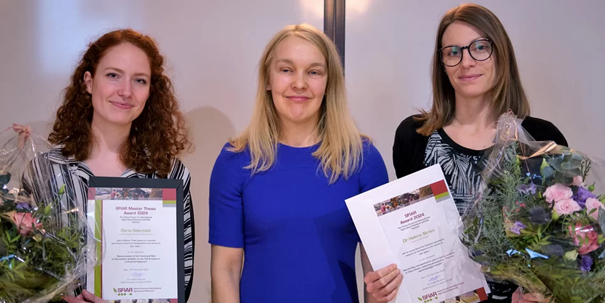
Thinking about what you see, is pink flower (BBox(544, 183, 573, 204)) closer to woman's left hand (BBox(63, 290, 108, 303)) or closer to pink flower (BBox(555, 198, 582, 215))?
pink flower (BBox(555, 198, 582, 215))

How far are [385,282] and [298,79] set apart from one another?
2.71ft

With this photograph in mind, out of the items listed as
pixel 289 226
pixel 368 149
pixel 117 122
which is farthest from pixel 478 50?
pixel 117 122

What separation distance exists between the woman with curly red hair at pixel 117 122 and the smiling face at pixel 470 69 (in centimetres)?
122

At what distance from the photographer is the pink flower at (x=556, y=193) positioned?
167cm

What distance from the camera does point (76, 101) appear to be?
7.84 ft

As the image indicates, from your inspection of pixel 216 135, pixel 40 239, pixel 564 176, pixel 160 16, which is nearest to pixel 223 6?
pixel 160 16

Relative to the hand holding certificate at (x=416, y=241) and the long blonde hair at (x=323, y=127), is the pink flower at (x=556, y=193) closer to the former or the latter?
the hand holding certificate at (x=416, y=241)

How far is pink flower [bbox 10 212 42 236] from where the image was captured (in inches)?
64.7

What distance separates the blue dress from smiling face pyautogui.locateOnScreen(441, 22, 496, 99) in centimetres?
51

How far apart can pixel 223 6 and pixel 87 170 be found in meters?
1.40

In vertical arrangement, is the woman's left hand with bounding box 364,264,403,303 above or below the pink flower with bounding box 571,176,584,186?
below

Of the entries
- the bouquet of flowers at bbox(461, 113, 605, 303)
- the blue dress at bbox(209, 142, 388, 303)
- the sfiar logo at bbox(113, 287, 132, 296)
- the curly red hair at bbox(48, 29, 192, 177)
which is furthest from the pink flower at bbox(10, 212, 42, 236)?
the bouquet of flowers at bbox(461, 113, 605, 303)

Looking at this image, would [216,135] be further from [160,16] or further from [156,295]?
[156,295]

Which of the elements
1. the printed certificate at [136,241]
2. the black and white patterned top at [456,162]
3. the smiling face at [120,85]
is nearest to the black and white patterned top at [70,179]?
the printed certificate at [136,241]
